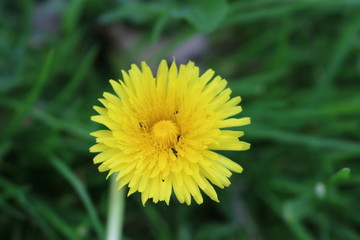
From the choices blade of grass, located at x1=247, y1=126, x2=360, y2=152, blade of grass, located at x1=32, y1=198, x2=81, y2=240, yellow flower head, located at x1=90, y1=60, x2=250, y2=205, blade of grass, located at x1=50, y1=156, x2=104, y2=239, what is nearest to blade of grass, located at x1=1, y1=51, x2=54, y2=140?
blade of grass, located at x1=50, y1=156, x2=104, y2=239

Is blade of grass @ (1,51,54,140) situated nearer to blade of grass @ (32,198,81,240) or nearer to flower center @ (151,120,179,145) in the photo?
blade of grass @ (32,198,81,240)

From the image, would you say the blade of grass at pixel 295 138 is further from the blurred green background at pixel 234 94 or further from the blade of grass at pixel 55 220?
the blade of grass at pixel 55 220

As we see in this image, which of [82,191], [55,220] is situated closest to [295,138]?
[82,191]

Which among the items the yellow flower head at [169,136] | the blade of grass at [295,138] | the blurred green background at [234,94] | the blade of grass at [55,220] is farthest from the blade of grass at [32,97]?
the blade of grass at [295,138]

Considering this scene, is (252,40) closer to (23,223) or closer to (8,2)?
(8,2)

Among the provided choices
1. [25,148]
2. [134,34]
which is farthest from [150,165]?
[134,34]

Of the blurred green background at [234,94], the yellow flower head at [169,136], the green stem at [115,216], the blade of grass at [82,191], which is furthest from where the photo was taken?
the blurred green background at [234,94]
